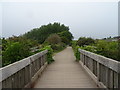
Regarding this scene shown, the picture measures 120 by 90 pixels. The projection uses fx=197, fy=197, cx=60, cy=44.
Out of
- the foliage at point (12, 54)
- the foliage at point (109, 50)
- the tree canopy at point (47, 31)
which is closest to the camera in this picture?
the foliage at point (12, 54)

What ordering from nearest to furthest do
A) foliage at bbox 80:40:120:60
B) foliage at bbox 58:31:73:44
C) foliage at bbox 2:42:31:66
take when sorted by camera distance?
foliage at bbox 2:42:31:66, foliage at bbox 80:40:120:60, foliage at bbox 58:31:73:44

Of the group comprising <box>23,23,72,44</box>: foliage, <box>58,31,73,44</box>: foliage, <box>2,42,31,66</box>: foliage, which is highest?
<box>23,23,72,44</box>: foliage

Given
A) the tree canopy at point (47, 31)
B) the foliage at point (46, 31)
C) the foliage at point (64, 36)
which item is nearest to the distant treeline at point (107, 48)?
the foliage at point (64, 36)

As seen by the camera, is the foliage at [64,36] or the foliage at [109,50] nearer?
the foliage at [109,50]

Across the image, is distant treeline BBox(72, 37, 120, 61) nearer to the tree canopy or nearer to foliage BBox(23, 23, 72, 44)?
the tree canopy

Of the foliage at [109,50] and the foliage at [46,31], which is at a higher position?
the foliage at [46,31]

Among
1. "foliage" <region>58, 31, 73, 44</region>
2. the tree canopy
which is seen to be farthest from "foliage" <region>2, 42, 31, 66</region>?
the tree canopy

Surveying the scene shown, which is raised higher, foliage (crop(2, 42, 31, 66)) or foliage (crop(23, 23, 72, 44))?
foliage (crop(23, 23, 72, 44))

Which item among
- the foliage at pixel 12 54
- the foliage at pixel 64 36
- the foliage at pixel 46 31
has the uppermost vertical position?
the foliage at pixel 46 31

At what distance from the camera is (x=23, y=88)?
4570 mm

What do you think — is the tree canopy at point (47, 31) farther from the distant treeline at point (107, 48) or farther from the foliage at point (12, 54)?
the foliage at point (12, 54)

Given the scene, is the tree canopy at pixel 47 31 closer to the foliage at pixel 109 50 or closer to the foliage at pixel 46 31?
the foliage at pixel 46 31

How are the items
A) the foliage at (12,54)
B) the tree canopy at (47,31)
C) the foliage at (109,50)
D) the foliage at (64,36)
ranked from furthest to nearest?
the tree canopy at (47,31)
the foliage at (64,36)
the foliage at (109,50)
the foliage at (12,54)

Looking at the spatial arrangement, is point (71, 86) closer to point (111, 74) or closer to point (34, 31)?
point (111, 74)
